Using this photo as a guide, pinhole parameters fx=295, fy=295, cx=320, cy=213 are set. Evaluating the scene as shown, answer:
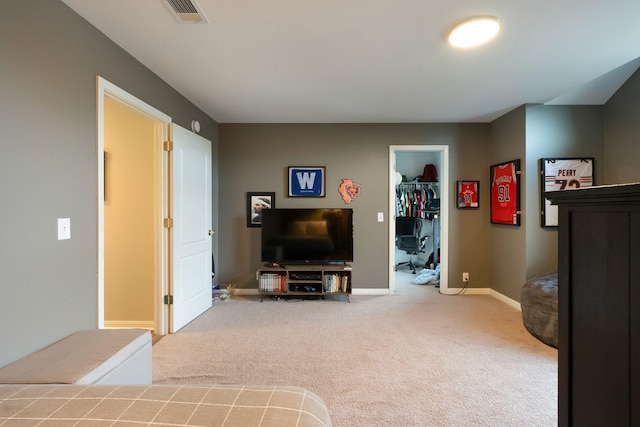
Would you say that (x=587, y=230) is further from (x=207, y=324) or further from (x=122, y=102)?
(x=207, y=324)

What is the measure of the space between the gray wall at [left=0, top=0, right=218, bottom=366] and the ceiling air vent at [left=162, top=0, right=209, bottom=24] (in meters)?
0.62

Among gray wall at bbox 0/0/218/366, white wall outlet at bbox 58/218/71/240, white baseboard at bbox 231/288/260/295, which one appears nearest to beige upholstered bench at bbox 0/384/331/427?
gray wall at bbox 0/0/218/366

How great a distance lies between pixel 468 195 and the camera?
13.8 feet

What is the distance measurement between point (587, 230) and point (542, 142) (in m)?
3.34

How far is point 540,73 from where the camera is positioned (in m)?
2.69

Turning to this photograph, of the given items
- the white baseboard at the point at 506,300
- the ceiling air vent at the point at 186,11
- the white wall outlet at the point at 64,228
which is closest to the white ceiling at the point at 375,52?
the ceiling air vent at the point at 186,11

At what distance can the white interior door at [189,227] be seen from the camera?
2.96 meters

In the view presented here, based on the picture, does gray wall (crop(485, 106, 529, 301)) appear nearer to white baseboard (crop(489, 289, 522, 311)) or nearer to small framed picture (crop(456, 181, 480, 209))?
white baseboard (crop(489, 289, 522, 311))

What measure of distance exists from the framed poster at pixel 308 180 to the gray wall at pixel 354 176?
3.6 inches

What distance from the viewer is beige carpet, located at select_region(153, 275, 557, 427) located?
1787 mm

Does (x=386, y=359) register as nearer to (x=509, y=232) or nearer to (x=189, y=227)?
(x=189, y=227)

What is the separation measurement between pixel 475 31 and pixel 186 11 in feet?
6.16

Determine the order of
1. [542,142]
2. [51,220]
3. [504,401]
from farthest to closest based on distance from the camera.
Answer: [542,142], [504,401], [51,220]

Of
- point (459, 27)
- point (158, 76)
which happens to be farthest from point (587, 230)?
point (158, 76)
